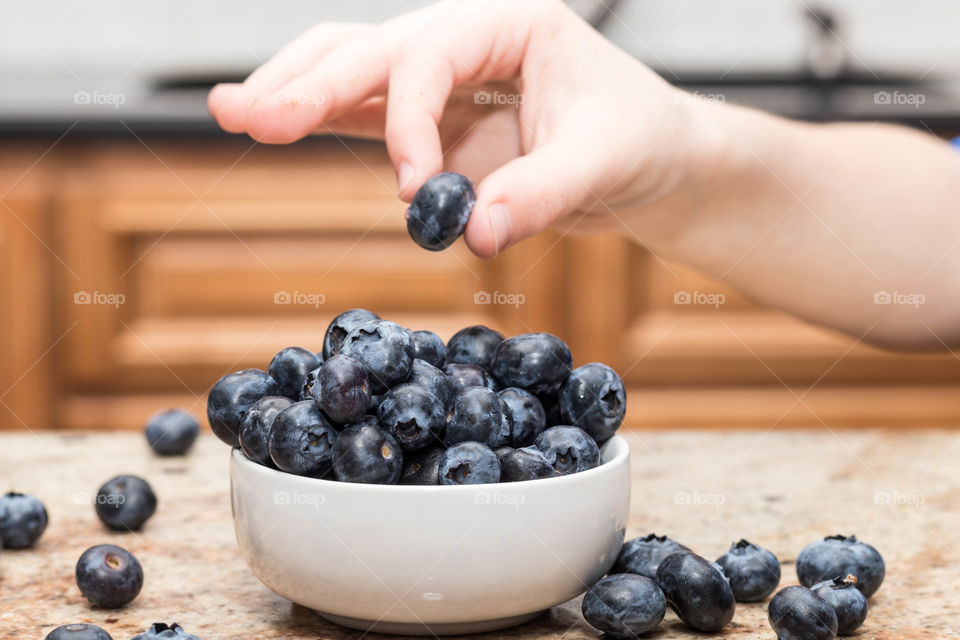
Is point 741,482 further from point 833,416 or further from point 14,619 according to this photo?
point 833,416

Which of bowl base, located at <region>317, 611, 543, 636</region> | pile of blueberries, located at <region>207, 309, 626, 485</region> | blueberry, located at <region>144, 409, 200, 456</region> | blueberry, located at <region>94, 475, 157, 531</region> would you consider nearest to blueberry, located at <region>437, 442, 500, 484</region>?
pile of blueberries, located at <region>207, 309, 626, 485</region>

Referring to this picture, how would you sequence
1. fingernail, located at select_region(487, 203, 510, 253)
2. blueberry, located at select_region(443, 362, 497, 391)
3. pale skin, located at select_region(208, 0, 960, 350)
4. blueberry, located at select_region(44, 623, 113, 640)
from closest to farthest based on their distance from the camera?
1. blueberry, located at select_region(44, 623, 113, 640)
2. blueberry, located at select_region(443, 362, 497, 391)
3. fingernail, located at select_region(487, 203, 510, 253)
4. pale skin, located at select_region(208, 0, 960, 350)

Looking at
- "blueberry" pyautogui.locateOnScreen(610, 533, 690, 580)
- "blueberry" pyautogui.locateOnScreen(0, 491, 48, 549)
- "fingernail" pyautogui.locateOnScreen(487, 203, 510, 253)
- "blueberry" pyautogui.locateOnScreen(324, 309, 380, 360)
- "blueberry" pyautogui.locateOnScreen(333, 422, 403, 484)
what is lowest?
"blueberry" pyautogui.locateOnScreen(610, 533, 690, 580)

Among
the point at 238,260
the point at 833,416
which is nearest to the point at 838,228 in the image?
the point at 833,416

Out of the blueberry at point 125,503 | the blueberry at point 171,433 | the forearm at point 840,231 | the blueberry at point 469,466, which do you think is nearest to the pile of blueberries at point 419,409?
the blueberry at point 469,466

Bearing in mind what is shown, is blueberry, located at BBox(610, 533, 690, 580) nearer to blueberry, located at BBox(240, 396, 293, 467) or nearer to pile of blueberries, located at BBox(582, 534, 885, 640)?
pile of blueberries, located at BBox(582, 534, 885, 640)

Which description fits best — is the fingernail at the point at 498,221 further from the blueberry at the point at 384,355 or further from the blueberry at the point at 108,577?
the blueberry at the point at 108,577

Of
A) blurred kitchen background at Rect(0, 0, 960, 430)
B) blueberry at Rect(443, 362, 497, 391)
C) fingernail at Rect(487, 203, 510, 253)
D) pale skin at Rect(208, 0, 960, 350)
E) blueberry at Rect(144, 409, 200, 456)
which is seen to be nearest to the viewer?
blueberry at Rect(443, 362, 497, 391)
